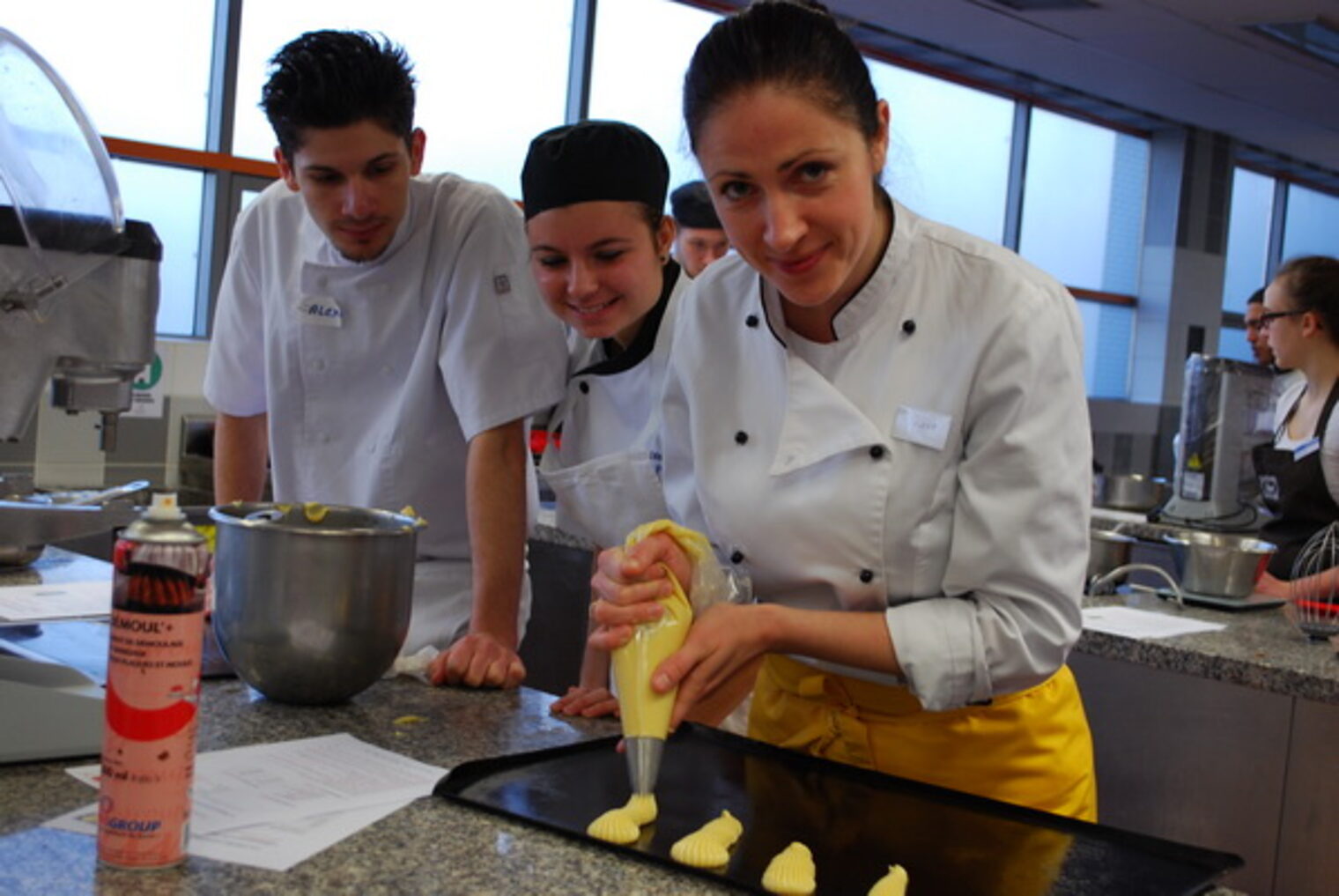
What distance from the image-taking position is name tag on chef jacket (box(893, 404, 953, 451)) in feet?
4.90

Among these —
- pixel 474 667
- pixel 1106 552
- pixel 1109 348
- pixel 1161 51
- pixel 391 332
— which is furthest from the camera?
pixel 1109 348

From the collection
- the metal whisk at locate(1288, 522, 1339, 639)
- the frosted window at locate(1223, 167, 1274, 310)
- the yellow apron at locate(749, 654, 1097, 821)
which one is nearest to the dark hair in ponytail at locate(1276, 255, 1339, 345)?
the metal whisk at locate(1288, 522, 1339, 639)

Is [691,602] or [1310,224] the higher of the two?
[1310,224]

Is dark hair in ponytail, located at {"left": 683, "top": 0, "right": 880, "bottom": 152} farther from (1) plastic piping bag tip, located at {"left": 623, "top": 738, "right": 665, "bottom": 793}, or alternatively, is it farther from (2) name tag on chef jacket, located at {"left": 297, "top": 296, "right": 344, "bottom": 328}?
(2) name tag on chef jacket, located at {"left": 297, "top": 296, "right": 344, "bottom": 328}

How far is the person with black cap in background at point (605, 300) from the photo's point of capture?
185cm

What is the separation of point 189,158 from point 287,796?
3.50 metres

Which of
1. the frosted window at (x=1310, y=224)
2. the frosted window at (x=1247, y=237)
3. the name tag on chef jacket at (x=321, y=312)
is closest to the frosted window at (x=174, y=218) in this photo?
the name tag on chef jacket at (x=321, y=312)

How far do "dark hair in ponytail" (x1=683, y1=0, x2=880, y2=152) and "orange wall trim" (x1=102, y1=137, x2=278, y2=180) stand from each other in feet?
9.75

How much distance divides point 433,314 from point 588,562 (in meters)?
1.81

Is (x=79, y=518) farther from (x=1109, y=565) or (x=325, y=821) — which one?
(x=1109, y=565)

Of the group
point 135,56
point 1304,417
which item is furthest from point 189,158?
point 1304,417

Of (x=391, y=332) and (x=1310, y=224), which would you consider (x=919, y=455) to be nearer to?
(x=391, y=332)

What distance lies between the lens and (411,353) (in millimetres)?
2117

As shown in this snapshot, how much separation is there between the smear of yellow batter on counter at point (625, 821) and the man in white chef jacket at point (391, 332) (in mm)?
Result: 647
